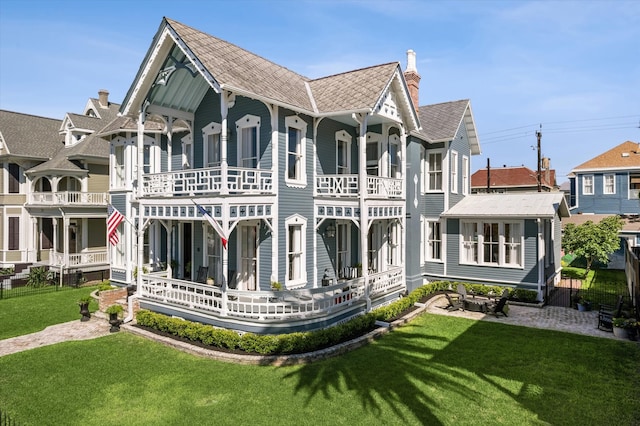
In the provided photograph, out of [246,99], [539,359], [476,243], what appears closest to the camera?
[539,359]

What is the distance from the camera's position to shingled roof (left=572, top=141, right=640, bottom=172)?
111 ft

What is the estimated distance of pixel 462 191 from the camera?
23.5 meters

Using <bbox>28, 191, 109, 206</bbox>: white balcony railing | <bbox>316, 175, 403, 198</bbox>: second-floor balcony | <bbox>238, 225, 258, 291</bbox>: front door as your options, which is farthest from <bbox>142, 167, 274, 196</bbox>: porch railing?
<bbox>28, 191, 109, 206</bbox>: white balcony railing

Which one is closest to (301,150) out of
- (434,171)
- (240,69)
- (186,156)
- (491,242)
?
(240,69)

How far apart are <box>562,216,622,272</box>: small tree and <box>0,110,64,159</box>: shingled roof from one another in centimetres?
3615

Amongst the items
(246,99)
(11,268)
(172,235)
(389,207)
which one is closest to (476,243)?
(389,207)

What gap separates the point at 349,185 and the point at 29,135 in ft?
85.5

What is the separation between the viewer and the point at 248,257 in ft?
51.1

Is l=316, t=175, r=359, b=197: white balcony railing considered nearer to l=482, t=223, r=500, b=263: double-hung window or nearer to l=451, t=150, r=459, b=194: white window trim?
l=451, t=150, r=459, b=194: white window trim

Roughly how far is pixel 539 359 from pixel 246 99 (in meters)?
13.2

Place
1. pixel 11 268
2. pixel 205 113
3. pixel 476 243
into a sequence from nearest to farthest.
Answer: pixel 205 113, pixel 476 243, pixel 11 268

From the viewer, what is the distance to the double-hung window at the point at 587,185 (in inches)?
1398

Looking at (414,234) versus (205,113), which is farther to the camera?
(414,234)

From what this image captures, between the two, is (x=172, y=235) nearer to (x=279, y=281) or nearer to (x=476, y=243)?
(x=279, y=281)
